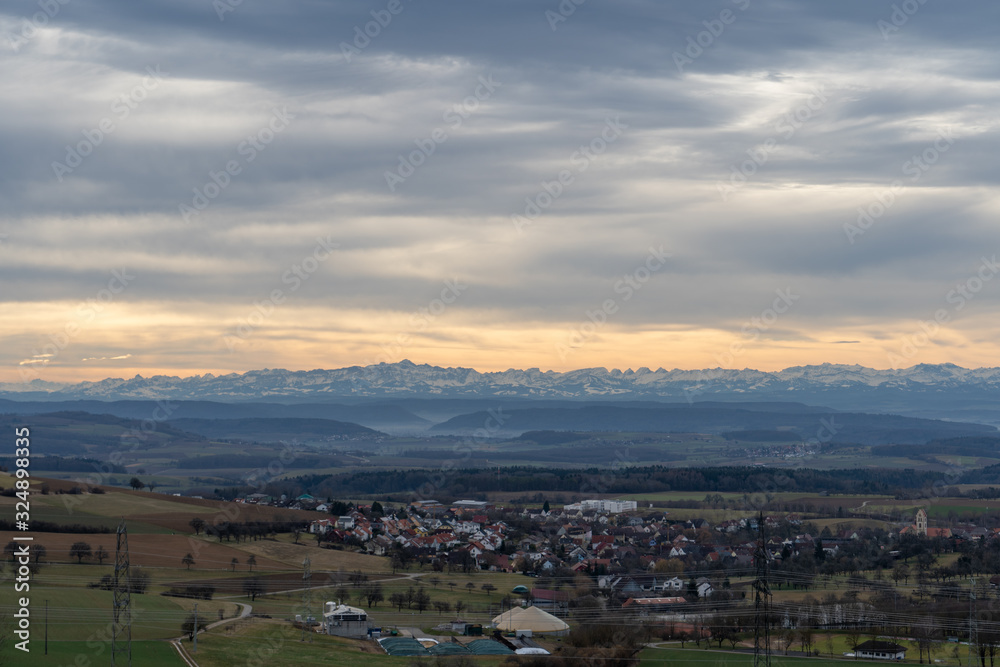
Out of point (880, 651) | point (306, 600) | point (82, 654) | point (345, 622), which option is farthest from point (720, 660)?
point (82, 654)

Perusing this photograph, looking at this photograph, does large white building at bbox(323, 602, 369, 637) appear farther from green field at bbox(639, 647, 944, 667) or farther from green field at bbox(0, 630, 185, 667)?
green field at bbox(639, 647, 944, 667)

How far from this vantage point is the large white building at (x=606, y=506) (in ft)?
423

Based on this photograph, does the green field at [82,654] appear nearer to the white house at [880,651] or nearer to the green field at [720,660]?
the green field at [720,660]

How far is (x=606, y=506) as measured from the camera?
131375 millimetres

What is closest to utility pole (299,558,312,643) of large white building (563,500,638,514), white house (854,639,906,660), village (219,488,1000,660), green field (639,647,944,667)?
village (219,488,1000,660)

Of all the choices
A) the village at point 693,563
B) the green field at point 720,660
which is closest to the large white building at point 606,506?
the village at point 693,563

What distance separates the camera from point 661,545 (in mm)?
94938

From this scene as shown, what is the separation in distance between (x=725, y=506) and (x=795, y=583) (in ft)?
198

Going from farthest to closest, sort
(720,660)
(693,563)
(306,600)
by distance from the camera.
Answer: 1. (693,563)
2. (306,600)
3. (720,660)

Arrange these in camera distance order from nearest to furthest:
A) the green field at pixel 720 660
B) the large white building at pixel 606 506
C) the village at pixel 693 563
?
1. the green field at pixel 720 660
2. the village at pixel 693 563
3. the large white building at pixel 606 506

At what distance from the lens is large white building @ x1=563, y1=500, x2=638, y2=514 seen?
12900 cm

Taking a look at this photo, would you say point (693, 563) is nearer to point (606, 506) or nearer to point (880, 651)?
point (880, 651)

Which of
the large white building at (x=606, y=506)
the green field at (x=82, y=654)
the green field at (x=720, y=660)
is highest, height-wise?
the green field at (x=82, y=654)

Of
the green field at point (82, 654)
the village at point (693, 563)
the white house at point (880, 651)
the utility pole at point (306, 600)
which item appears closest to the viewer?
the green field at point (82, 654)
